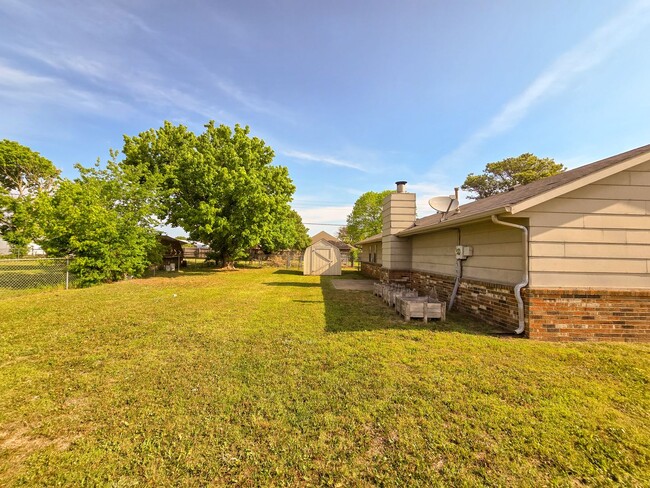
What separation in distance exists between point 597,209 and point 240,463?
22.6 ft

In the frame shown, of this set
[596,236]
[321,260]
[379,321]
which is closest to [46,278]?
[379,321]

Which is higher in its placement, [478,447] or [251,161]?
[251,161]

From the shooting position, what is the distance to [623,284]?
4969 mm

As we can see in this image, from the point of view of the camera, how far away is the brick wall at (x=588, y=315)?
488cm

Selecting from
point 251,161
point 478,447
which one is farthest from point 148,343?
point 251,161

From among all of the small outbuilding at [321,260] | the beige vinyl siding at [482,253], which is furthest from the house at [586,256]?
the small outbuilding at [321,260]

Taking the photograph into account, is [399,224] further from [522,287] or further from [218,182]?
[218,182]

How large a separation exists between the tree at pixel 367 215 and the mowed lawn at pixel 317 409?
40912mm

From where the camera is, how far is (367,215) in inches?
1857

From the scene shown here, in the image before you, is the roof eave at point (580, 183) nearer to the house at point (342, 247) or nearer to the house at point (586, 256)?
the house at point (586, 256)

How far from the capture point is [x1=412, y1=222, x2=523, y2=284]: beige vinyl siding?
5.53 metres

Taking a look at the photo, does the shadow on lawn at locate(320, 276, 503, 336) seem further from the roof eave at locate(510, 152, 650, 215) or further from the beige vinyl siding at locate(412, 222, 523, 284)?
the roof eave at locate(510, 152, 650, 215)

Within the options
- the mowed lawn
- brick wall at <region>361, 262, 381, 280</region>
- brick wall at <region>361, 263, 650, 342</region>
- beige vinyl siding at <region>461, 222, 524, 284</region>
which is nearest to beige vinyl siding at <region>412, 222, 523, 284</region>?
beige vinyl siding at <region>461, 222, 524, 284</region>

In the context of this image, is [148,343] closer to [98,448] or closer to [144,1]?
[98,448]
